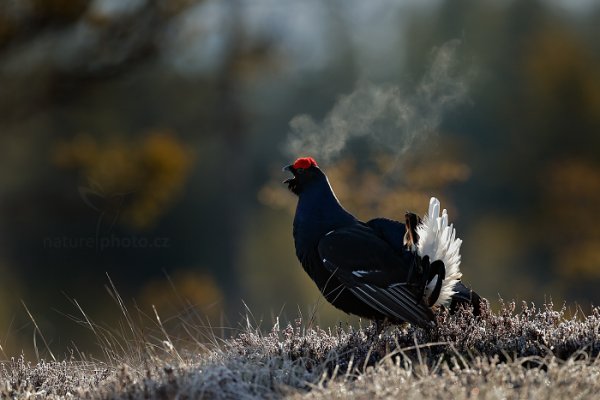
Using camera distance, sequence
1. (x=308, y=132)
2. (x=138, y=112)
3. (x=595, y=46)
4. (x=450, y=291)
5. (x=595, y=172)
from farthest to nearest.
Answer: (x=138, y=112), (x=595, y=46), (x=595, y=172), (x=308, y=132), (x=450, y=291)

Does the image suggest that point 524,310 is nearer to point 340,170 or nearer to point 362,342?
point 362,342

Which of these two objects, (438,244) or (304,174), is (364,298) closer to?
(438,244)

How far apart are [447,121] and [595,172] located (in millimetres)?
5491

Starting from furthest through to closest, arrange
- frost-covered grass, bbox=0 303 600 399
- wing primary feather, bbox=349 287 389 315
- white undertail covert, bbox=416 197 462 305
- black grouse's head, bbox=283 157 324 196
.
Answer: black grouse's head, bbox=283 157 324 196, white undertail covert, bbox=416 197 462 305, wing primary feather, bbox=349 287 389 315, frost-covered grass, bbox=0 303 600 399

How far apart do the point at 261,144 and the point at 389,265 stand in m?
19.9

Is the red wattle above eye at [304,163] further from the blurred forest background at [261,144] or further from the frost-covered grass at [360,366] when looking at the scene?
the blurred forest background at [261,144]

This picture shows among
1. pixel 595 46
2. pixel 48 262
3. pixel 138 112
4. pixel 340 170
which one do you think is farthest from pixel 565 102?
pixel 48 262

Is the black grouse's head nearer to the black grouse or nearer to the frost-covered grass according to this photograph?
the black grouse

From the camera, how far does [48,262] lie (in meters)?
23.2

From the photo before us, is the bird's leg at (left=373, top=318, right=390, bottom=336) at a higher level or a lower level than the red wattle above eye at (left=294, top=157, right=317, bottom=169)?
lower

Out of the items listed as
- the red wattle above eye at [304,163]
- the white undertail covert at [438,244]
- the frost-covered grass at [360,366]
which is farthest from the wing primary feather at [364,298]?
the red wattle above eye at [304,163]

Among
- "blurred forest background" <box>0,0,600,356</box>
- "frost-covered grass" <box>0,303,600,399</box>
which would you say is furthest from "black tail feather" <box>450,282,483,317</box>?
"blurred forest background" <box>0,0,600,356</box>

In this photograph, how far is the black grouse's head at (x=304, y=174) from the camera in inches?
228

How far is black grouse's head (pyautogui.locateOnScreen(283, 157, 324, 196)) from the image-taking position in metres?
5.80
